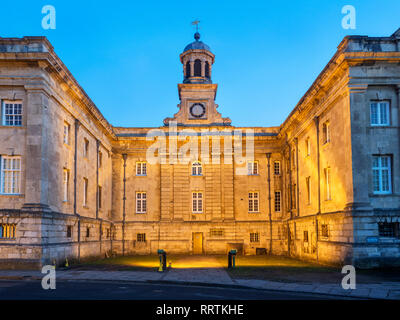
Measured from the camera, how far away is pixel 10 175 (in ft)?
75.2

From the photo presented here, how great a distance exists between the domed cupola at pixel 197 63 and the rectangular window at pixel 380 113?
22.1 metres

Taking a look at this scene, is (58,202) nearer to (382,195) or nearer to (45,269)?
(45,269)

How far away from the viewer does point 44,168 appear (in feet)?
75.3

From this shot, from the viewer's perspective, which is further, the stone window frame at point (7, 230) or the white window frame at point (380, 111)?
the white window frame at point (380, 111)

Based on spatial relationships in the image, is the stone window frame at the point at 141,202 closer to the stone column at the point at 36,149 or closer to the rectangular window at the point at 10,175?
the stone column at the point at 36,149

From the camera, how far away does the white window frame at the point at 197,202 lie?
40.5 m

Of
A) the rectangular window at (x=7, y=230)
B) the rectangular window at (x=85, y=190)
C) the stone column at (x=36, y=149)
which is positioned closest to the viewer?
the rectangular window at (x=7, y=230)

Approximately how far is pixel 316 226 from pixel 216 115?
668 inches

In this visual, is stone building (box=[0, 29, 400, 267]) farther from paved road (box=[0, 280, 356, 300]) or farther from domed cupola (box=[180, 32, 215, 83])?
paved road (box=[0, 280, 356, 300])

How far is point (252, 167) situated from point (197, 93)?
29.5 feet

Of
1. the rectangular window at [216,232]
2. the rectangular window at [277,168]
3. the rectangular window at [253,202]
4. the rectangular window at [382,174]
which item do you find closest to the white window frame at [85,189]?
the rectangular window at [216,232]

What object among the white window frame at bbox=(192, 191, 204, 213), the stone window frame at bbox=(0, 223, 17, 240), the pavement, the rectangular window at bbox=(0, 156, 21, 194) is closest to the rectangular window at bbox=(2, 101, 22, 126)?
the rectangular window at bbox=(0, 156, 21, 194)

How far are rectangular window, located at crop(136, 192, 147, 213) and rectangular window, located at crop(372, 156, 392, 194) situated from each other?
22919 mm

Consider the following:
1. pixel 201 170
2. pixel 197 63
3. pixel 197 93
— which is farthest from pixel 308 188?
pixel 197 63
